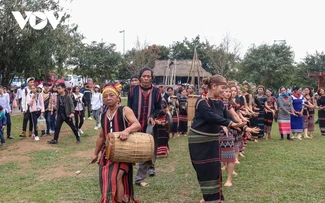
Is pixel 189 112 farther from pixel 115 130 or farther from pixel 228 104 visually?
pixel 115 130

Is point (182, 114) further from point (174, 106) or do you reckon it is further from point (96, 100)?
point (96, 100)

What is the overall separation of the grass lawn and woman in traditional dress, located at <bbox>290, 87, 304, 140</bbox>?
1.64 meters

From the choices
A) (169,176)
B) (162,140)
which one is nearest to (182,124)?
(162,140)

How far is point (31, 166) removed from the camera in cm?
718

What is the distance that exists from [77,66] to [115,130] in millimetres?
29861

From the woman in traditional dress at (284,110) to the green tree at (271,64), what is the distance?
19.4 m

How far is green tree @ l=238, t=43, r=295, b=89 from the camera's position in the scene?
2967cm

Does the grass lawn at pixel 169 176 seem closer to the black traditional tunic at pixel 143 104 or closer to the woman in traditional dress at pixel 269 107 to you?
the black traditional tunic at pixel 143 104

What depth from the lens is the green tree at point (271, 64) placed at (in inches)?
1168

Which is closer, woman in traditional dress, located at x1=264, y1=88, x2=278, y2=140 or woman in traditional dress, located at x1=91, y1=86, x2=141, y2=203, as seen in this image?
woman in traditional dress, located at x1=91, y1=86, x2=141, y2=203

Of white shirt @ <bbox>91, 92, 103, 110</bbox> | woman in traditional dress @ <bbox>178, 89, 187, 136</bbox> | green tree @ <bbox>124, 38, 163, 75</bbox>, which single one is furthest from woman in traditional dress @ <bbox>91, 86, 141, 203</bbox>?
green tree @ <bbox>124, 38, 163, 75</bbox>

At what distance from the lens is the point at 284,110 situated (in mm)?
10891

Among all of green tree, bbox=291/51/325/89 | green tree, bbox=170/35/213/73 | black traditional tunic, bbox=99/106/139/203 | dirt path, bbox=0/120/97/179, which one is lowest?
dirt path, bbox=0/120/97/179

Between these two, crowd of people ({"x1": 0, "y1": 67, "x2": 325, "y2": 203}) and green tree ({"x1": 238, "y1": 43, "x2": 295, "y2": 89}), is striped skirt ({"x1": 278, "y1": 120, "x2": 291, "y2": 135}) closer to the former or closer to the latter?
crowd of people ({"x1": 0, "y1": 67, "x2": 325, "y2": 203})
